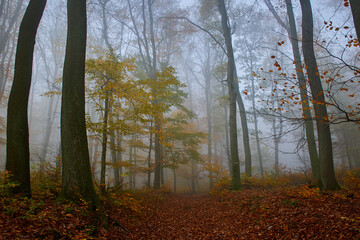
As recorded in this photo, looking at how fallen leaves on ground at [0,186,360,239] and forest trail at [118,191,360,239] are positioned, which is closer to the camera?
fallen leaves on ground at [0,186,360,239]

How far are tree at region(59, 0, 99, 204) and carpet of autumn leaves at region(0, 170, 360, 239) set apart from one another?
1.46 ft

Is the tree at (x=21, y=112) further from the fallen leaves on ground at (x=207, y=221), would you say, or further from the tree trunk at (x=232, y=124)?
the tree trunk at (x=232, y=124)

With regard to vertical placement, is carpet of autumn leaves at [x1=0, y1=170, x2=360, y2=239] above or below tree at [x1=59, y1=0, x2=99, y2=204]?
below

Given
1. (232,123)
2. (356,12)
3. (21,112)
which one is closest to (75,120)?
(21,112)

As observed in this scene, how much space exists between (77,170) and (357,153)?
23707mm

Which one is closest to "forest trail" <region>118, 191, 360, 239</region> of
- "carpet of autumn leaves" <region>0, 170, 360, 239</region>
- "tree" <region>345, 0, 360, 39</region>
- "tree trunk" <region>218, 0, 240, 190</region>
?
"carpet of autumn leaves" <region>0, 170, 360, 239</region>

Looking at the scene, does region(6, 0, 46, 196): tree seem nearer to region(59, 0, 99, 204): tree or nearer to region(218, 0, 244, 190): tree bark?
region(59, 0, 99, 204): tree

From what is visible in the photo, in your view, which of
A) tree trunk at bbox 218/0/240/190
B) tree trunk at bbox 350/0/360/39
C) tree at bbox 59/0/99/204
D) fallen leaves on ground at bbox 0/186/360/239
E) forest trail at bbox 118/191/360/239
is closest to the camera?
fallen leaves on ground at bbox 0/186/360/239

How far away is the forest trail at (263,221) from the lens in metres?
3.71

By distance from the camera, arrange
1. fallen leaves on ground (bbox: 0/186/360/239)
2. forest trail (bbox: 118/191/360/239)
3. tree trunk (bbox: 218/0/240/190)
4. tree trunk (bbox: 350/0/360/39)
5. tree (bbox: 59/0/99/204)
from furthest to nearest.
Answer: tree trunk (bbox: 218/0/240/190) → tree (bbox: 59/0/99/204) → tree trunk (bbox: 350/0/360/39) → forest trail (bbox: 118/191/360/239) → fallen leaves on ground (bbox: 0/186/360/239)

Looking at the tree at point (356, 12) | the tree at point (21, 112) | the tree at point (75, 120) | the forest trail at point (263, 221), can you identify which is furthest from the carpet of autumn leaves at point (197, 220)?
the tree at point (356, 12)

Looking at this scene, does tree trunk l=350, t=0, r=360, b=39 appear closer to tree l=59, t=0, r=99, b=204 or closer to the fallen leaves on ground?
the fallen leaves on ground

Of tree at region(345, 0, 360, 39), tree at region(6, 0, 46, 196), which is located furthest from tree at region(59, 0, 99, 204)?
tree at region(345, 0, 360, 39)

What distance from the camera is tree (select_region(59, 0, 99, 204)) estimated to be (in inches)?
183
